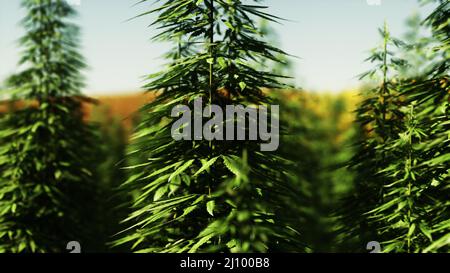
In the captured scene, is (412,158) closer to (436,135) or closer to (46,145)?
(436,135)

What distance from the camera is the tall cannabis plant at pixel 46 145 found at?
28.5 feet

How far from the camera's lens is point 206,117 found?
5105 millimetres

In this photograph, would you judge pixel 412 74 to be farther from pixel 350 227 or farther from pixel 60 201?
pixel 60 201

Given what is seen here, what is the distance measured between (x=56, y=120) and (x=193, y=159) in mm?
6016

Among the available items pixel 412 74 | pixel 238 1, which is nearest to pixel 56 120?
pixel 238 1

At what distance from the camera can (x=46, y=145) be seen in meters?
9.28
